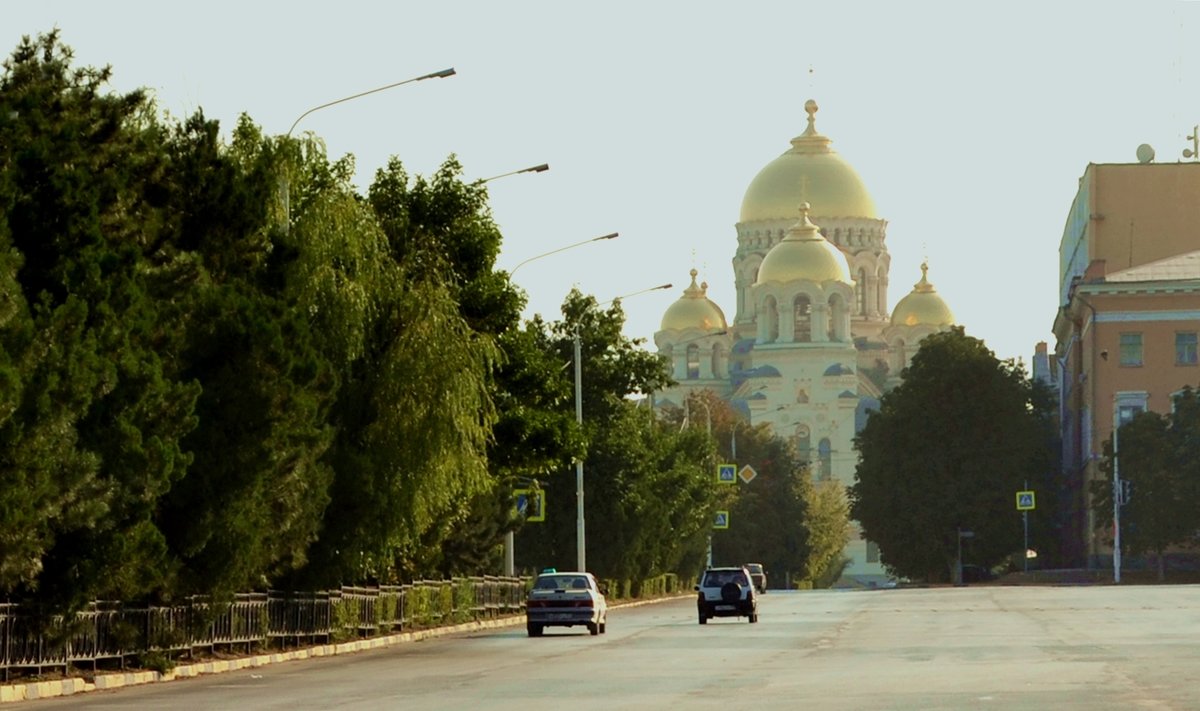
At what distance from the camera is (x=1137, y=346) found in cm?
10381

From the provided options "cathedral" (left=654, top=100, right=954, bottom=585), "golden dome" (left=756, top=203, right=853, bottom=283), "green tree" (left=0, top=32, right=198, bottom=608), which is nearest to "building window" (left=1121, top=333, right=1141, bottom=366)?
"cathedral" (left=654, top=100, right=954, bottom=585)

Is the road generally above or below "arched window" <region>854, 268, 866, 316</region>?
below

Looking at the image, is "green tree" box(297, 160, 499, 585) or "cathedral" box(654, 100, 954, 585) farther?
"cathedral" box(654, 100, 954, 585)

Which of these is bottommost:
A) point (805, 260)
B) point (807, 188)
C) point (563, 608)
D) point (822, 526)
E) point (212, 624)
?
point (563, 608)

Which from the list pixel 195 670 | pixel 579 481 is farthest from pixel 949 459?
pixel 195 670

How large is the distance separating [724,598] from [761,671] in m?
21.7

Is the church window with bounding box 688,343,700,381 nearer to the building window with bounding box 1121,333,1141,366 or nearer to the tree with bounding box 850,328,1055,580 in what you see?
Answer: the tree with bounding box 850,328,1055,580

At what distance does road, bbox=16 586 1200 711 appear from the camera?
22906mm

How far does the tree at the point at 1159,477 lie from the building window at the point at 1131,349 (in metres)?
8.35

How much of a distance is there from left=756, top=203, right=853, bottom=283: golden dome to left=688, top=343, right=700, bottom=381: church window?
1645 centimetres

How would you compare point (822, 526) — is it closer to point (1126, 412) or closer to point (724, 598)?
point (1126, 412)

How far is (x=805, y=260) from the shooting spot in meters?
173

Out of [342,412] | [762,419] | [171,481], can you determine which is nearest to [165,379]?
[171,481]

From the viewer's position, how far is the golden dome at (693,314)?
18988cm
